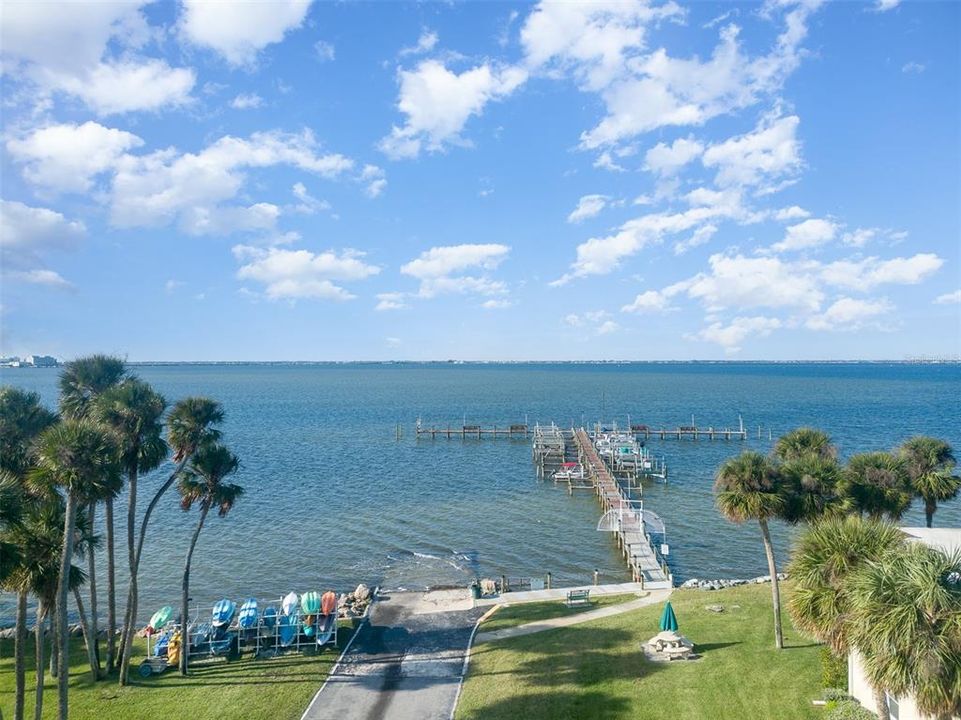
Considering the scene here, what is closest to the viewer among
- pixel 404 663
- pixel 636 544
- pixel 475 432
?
pixel 404 663

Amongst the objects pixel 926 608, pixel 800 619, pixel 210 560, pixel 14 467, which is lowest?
pixel 210 560

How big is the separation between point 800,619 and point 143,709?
19.3 m

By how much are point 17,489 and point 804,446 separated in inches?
1125

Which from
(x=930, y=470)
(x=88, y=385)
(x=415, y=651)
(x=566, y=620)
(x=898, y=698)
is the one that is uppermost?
(x=88, y=385)

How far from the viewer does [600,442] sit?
3098 inches

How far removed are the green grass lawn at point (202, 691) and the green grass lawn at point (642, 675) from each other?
5.58 metres

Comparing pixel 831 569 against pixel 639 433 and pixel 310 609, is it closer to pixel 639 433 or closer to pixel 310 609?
pixel 310 609

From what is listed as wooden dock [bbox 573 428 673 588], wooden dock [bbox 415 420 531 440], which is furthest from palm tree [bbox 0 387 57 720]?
wooden dock [bbox 415 420 531 440]

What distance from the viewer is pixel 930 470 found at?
2689 centimetres

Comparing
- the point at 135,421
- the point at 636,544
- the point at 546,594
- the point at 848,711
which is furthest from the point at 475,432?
the point at 848,711

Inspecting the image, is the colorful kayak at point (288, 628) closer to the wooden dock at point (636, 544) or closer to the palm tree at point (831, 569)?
the wooden dock at point (636, 544)

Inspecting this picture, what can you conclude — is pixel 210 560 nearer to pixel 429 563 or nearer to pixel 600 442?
pixel 429 563

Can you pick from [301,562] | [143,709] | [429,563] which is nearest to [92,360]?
[143,709]

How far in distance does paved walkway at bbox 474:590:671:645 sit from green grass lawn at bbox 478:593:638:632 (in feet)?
1.02
